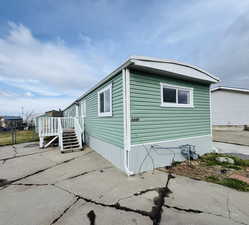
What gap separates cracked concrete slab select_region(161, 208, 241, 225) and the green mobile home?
70.6 inches

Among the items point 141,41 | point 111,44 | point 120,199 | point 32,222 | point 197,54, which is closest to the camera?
point 32,222

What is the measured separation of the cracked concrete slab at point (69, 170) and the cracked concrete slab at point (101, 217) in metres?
1.62

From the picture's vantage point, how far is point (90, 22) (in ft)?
23.2

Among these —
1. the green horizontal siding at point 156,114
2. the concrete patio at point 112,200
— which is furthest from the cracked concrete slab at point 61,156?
the green horizontal siding at point 156,114

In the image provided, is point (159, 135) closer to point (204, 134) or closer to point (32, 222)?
point (204, 134)

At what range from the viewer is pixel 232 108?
48.5 ft

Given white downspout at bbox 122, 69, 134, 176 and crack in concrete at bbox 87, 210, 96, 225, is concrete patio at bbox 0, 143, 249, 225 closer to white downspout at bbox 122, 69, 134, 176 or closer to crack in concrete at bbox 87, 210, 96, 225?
crack in concrete at bbox 87, 210, 96, 225

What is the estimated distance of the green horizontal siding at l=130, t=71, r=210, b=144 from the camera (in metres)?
4.05

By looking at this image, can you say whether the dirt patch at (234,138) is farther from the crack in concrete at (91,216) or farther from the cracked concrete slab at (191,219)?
the crack in concrete at (91,216)

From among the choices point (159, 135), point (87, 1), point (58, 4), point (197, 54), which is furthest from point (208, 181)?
point (197, 54)

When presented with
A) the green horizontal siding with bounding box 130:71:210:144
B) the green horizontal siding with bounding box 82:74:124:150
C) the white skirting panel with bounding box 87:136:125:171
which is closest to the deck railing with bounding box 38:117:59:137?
the white skirting panel with bounding box 87:136:125:171

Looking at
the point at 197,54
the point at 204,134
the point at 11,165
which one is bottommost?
the point at 11,165

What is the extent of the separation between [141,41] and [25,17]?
6.43 metres

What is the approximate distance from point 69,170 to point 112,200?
92.6 inches
